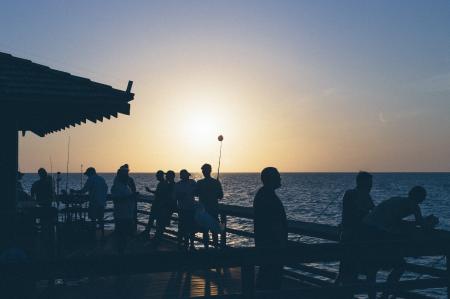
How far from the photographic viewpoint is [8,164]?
7.88 meters

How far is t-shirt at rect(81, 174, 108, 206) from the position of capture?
38.5ft

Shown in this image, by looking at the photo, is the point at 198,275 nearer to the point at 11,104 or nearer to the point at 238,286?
the point at 238,286

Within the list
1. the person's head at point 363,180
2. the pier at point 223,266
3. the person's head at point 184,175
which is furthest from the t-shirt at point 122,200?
the person's head at point 363,180

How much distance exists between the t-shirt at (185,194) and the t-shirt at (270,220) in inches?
190

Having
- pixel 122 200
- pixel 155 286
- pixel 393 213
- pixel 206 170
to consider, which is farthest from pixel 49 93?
pixel 393 213

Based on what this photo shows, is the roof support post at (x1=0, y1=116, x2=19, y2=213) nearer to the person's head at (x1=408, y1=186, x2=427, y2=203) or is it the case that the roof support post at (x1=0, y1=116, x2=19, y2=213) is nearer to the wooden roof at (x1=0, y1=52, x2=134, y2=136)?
the wooden roof at (x1=0, y1=52, x2=134, y2=136)

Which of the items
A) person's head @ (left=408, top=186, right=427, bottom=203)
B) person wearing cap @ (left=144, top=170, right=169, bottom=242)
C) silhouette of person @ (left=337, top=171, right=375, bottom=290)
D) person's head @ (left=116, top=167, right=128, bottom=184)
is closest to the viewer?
person's head @ (left=408, top=186, right=427, bottom=203)

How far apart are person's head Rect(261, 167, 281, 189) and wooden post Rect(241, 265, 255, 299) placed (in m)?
1.51

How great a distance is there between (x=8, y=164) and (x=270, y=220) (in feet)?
13.7

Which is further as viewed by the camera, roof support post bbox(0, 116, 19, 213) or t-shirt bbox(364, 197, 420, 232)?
roof support post bbox(0, 116, 19, 213)

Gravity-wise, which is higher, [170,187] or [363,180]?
[363,180]

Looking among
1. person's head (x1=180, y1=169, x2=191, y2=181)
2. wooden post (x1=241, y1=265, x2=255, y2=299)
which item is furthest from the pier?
person's head (x1=180, y1=169, x2=191, y2=181)

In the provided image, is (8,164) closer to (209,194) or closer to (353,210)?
(209,194)

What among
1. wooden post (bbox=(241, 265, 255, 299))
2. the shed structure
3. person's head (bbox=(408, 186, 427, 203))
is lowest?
wooden post (bbox=(241, 265, 255, 299))
